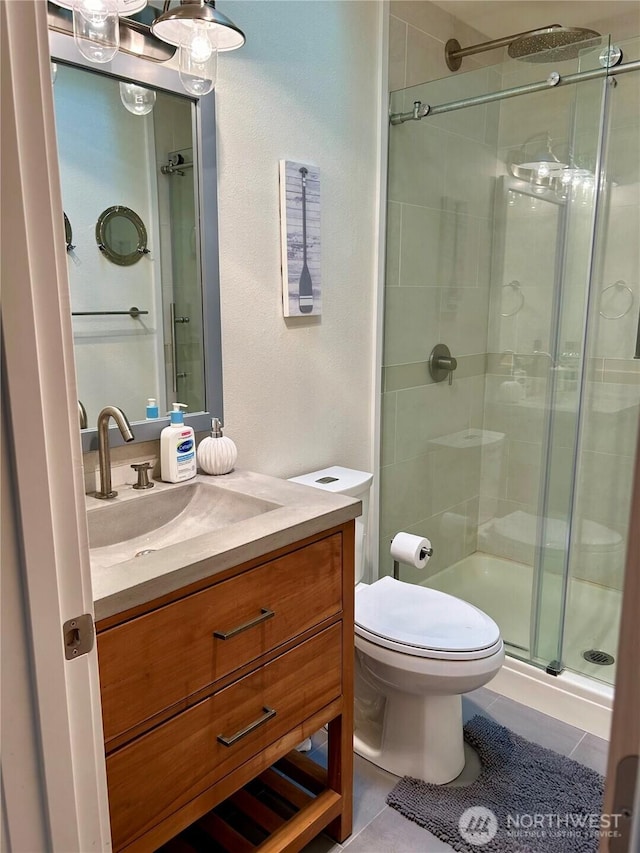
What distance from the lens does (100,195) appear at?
1548mm

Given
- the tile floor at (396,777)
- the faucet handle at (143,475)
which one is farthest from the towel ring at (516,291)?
the faucet handle at (143,475)

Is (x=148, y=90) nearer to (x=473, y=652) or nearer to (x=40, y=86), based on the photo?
(x=40, y=86)

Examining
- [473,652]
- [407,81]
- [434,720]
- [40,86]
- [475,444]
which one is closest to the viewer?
[40,86]

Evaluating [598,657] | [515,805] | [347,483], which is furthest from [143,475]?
[598,657]

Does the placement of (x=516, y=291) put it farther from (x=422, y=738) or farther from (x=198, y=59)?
(x=422, y=738)

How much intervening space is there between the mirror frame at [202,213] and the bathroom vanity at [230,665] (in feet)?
0.62

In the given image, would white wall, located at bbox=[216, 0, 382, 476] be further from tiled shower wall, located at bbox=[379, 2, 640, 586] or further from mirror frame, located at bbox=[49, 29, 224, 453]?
tiled shower wall, located at bbox=[379, 2, 640, 586]

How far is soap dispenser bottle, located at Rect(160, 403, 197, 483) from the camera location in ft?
5.41

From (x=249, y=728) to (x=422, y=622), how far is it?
69 cm

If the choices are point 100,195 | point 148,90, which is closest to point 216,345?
point 100,195

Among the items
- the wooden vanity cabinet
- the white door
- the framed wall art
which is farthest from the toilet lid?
the white door

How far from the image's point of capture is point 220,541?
4.11 feet

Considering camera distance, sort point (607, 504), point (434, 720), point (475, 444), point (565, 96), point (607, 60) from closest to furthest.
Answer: point (434, 720) → point (607, 60) → point (565, 96) → point (607, 504) → point (475, 444)

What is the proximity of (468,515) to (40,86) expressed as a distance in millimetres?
2525
